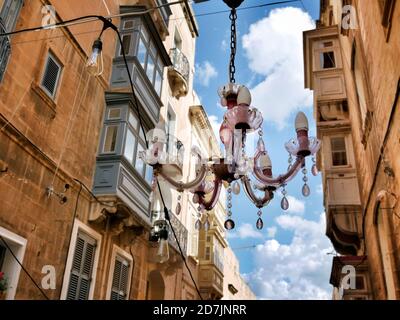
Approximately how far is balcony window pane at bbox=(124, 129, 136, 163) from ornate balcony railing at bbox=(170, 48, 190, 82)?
6449 mm

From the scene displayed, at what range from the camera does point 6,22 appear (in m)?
6.51

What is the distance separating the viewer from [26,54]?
24.1 ft

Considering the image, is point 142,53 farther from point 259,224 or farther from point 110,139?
point 259,224

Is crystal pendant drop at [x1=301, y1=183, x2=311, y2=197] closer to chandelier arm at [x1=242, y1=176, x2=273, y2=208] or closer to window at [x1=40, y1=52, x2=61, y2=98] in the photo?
chandelier arm at [x1=242, y1=176, x2=273, y2=208]

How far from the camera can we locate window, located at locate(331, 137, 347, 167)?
1170cm

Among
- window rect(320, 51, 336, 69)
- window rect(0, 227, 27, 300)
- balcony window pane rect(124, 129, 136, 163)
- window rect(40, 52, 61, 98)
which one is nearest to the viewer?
window rect(0, 227, 27, 300)

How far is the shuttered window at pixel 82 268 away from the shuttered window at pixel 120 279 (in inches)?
41.9

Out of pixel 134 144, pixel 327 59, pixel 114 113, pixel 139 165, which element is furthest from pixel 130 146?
pixel 327 59

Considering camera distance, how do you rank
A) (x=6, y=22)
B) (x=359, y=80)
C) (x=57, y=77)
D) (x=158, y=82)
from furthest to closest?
1. (x=158, y=82)
2. (x=359, y=80)
3. (x=57, y=77)
4. (x=6, y=22)

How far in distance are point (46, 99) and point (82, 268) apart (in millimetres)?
3562

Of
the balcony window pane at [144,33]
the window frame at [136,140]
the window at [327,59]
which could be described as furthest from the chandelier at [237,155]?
the window at [327,59]

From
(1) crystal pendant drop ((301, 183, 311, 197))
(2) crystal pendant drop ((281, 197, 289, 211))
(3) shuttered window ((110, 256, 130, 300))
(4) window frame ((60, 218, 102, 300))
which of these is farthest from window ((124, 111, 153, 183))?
(1) crystal pendant drop ((301, 183, 311, 197))

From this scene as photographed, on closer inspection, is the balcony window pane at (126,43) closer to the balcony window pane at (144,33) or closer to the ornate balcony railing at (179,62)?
the balcony window pane at (144,33)

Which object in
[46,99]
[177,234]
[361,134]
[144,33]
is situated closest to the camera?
[46,99]
